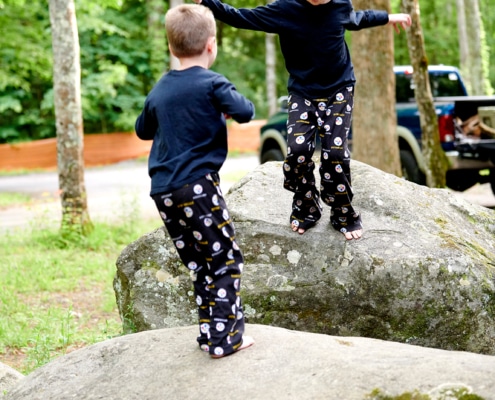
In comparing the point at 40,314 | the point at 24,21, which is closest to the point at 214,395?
the point at 40,314

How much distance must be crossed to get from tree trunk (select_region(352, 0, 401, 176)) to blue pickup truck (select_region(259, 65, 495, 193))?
77.9 inches

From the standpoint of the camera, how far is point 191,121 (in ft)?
11.5

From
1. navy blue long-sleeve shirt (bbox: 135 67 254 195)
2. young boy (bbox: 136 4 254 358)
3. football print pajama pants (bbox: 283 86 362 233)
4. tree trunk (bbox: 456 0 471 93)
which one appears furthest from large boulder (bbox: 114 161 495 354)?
tree trunk (bbox: 456 0 471 93)

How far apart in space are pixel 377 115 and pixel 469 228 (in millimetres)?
3716

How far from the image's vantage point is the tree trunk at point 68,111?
9.63 meters

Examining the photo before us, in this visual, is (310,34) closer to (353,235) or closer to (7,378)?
(353,235)

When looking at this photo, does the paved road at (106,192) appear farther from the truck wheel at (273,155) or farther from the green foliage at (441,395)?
the green foliage at (441,395)

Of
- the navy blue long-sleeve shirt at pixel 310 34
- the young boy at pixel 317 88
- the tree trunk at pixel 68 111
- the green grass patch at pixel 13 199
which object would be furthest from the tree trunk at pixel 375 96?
the green grass patch at pixel 13 199

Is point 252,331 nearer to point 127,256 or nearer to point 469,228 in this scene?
point 127,256

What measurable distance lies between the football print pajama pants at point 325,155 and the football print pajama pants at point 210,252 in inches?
53.8

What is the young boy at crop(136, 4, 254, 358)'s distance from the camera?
349 centimetres

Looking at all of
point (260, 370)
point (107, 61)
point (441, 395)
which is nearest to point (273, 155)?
point (260, 370)

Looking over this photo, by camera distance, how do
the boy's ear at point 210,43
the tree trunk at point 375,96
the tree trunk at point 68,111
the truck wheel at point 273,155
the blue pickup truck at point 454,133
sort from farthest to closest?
the truck wheel at point 273,155 < the blue pickup truck at point 454,133 < the tree trunk at point 68,111 < the tree trunk at point 375,96 < the boy's ear at point 210,43

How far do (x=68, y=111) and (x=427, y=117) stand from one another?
517 centimetres
